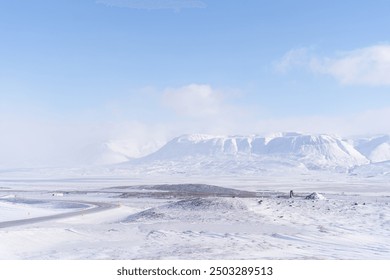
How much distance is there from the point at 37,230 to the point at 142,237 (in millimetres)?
6667

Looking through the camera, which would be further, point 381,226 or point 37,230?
point 381,226

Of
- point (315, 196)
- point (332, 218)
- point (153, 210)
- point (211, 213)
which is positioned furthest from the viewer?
point (315, 196)

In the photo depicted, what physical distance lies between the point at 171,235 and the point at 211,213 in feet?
42.9

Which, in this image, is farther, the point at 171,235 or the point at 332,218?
the point at 332,218

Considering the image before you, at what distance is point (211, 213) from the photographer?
41281mm

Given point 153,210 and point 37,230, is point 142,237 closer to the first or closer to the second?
point 37,230
